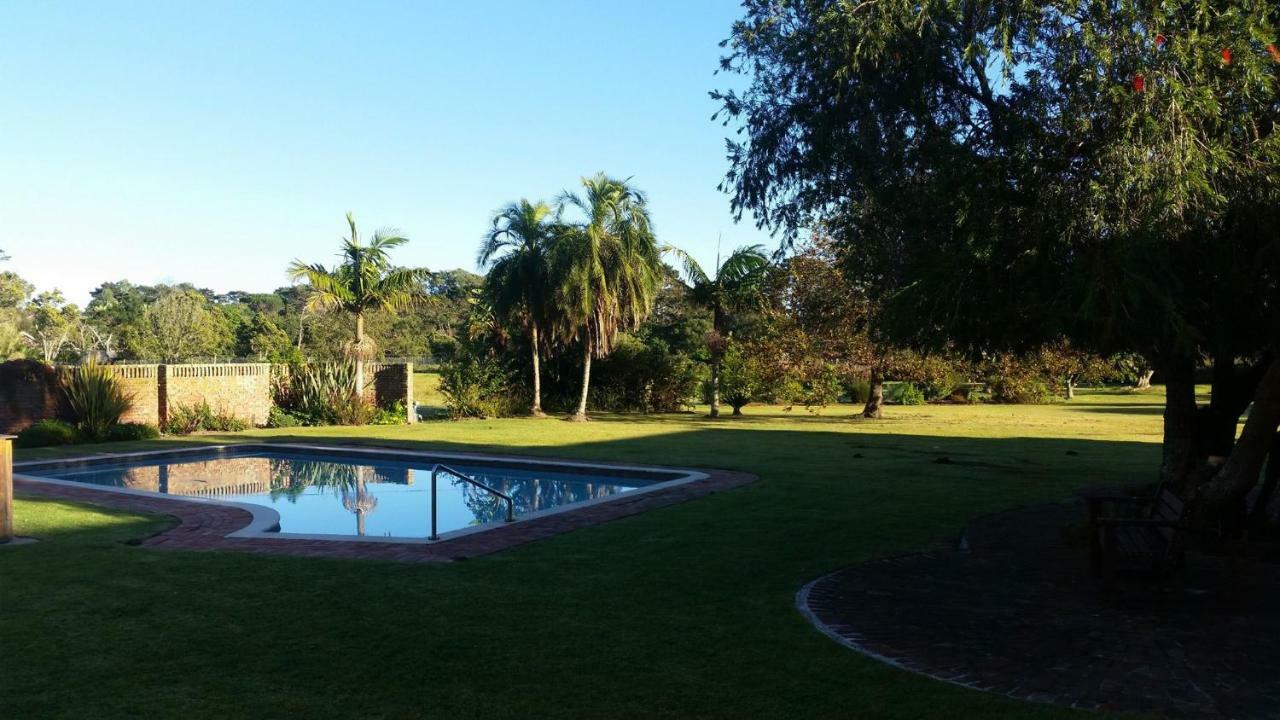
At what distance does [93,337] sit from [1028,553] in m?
59.0

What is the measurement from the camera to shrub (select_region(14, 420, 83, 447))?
21.0 meters

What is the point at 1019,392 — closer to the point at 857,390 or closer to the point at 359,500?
the point at 857,390

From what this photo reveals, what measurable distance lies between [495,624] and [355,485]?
11.5 metres

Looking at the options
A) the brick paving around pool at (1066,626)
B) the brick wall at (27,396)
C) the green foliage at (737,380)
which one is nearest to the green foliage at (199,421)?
the brick wall at (27,396)

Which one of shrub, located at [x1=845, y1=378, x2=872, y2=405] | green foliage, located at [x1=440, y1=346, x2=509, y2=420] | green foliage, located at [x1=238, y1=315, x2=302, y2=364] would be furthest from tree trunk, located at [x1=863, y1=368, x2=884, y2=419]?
green foliage, located at [x1=238, y1=315, x2=302, y2=364]

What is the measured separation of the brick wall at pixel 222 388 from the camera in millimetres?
25156

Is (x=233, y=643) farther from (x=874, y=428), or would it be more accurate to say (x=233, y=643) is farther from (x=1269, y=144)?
(x=874, y=428)

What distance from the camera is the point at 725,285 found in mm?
33094

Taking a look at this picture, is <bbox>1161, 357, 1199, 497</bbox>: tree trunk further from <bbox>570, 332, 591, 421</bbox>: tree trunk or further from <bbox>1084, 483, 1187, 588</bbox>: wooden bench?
<bbox>570, 332, 591, 421</bbox>: tree trunk

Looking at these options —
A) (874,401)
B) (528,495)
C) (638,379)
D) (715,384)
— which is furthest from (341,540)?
(638,379)

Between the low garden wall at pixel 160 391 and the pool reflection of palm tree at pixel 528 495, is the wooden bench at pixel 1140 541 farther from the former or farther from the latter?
the low garden wall at pixel 160 391

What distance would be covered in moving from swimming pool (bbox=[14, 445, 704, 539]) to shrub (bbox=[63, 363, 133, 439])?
3310 millimetres

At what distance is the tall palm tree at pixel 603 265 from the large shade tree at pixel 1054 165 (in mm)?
19614

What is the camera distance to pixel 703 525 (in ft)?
34.4
